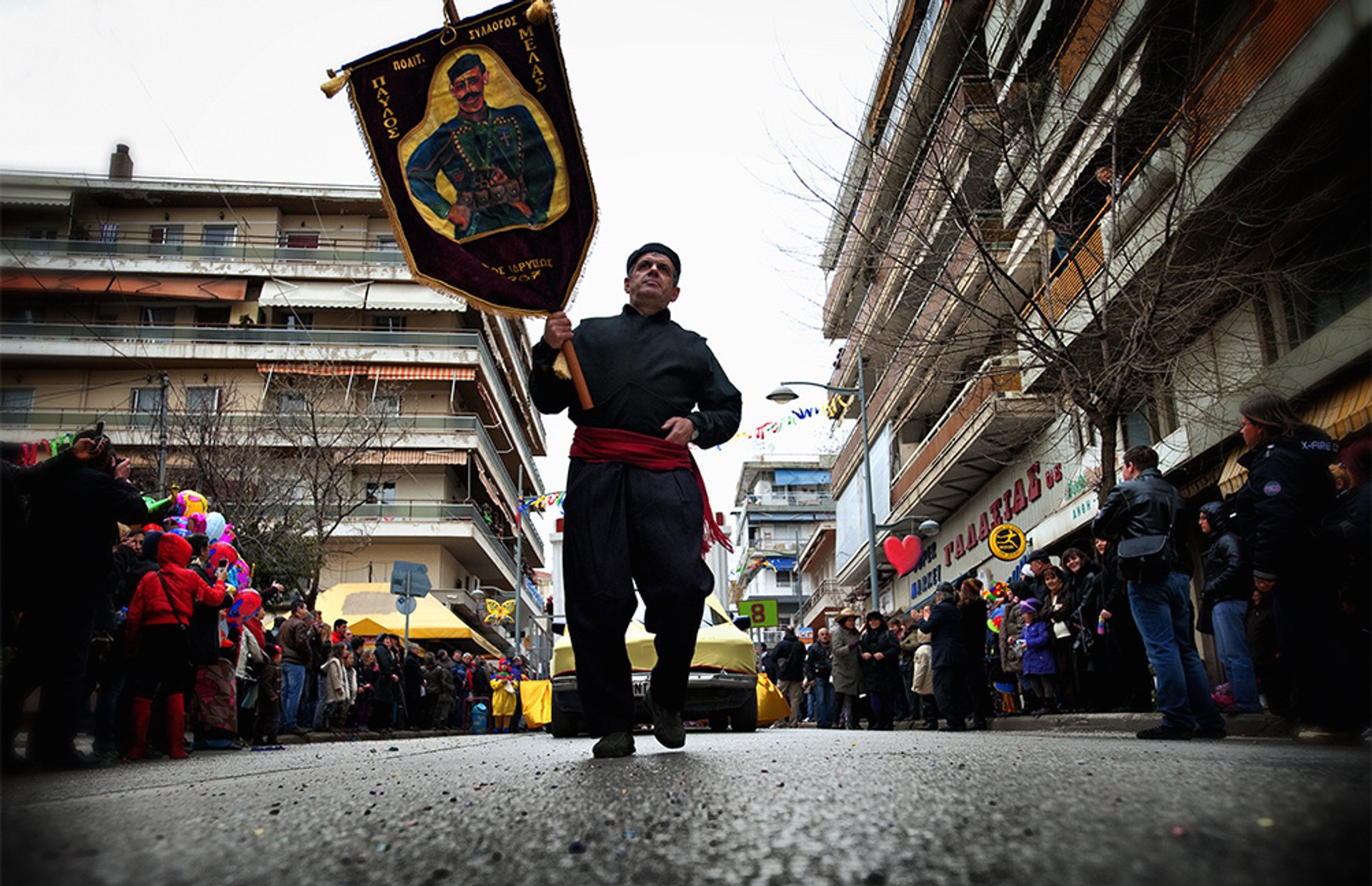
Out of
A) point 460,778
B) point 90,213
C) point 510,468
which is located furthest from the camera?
point 510,468

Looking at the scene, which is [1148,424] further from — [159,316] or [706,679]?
[159,316]

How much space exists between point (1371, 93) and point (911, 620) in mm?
10340

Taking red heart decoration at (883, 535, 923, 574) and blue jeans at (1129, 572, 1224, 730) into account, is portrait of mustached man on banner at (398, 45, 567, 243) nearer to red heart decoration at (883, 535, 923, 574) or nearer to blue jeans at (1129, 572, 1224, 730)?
blue jeans at (1129, 572, 1224, 730)

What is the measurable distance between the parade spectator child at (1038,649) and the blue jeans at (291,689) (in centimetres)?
882

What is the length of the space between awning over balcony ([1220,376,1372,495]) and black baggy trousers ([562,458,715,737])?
29.5ft

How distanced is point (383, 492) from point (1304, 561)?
133ft

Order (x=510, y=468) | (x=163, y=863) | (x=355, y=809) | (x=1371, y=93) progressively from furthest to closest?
(x=510, y=468) < (x=1371, y=93) < (x=355, y=809) < (x=163, y=863)

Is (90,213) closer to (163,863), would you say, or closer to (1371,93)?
(1371,93)

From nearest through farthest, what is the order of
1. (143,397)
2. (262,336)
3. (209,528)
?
(209,528) → (143,397) → (262,336)

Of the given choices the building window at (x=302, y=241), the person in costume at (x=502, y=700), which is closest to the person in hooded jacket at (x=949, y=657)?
the person in costume at (x=502, y=700)

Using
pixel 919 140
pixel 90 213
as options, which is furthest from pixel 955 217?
pixel 90 213

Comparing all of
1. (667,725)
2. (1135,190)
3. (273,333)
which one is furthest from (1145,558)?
(273,333)

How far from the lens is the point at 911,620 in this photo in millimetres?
19078

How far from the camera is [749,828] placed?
2078 millimetres
